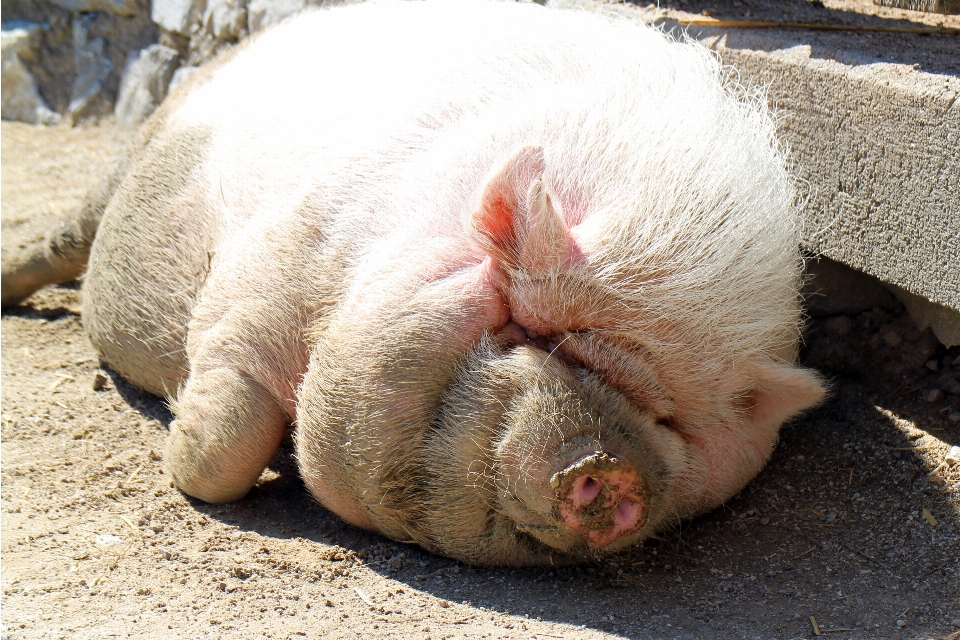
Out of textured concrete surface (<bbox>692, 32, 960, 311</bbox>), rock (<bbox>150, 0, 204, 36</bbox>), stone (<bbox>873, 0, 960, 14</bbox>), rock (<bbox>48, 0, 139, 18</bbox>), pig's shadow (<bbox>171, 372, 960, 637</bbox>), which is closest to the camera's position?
pig's shadow (<bbox>171, 372, 960, 637</bbox>)

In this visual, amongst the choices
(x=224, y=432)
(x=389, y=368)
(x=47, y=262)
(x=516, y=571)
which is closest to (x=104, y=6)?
(x=47, y=262)

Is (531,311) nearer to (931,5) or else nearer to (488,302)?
(488,302)

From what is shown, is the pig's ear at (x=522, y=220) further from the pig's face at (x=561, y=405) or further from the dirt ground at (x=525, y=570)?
the dirt ground at (x=525, y=570)

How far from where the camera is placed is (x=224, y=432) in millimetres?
2957

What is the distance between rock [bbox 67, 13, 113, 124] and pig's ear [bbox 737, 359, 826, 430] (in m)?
5.98

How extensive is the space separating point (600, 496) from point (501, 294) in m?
0.55

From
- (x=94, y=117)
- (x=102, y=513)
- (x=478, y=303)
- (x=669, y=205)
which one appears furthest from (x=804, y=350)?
(x=94, y=117)

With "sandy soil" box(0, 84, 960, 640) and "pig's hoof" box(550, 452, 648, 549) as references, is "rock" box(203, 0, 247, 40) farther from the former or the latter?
"pig's hoof" box(550, 452, 648, 549)

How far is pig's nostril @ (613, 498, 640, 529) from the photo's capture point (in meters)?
2.35

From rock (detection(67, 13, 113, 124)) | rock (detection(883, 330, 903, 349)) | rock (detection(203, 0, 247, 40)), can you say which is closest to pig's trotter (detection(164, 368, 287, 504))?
rock (detection(883, 330, 903, 349))

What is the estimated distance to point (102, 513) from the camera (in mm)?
3109

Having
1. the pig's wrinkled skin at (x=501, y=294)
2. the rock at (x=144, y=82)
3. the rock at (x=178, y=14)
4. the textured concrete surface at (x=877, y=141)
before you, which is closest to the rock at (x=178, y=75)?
the rock at (x=144, y=82)

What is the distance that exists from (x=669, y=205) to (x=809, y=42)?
1.30 meters

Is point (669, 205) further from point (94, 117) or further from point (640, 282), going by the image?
point (94, 117)
